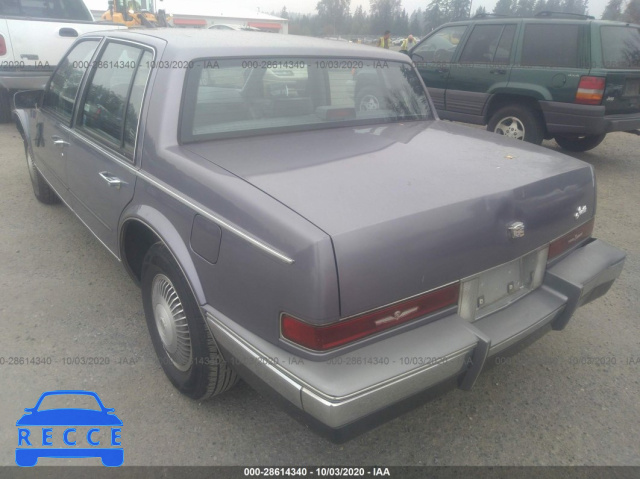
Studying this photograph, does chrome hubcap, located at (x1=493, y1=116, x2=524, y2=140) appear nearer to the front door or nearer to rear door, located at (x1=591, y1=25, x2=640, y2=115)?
rear door, located at (x1=591, y1=25, x2=640, y2=115)

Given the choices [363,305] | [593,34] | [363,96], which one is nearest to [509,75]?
[593,34]

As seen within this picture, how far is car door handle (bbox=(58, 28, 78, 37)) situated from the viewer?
23.7 ft

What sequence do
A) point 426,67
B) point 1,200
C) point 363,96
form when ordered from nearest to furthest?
point 363,96 → point 1,200 → point 426,67

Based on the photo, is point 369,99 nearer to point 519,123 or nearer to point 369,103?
point 369,103

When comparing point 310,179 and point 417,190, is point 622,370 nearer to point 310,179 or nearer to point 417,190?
point 417,190

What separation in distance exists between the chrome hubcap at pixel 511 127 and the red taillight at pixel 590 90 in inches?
32.1

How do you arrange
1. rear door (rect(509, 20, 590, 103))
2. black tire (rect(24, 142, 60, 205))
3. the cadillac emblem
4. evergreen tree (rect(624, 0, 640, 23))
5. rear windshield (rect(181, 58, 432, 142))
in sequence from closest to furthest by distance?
the cadillac emblem, rear windshield (rect(181, 58, 432, 142)), black tire (rect(24, 142, 60, 205)), rear door (rect(509, 20, 590, 103)), evergreen tree (rect(624, 0, 640, 23))

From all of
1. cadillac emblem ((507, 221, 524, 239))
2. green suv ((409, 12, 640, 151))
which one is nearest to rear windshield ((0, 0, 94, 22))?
green suv ((409, 12, 640, 151))

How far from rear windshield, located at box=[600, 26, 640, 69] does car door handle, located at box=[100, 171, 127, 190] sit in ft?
19.0

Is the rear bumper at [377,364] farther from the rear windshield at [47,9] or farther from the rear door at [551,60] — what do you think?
the rear windshield at [47,9]

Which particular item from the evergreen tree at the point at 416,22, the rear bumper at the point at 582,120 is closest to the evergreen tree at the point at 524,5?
the evergreen tree at the point at 416,22

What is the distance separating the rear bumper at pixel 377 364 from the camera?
65.5 inches

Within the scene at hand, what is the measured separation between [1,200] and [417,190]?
15.3ft

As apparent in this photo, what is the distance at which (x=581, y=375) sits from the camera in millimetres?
2758
